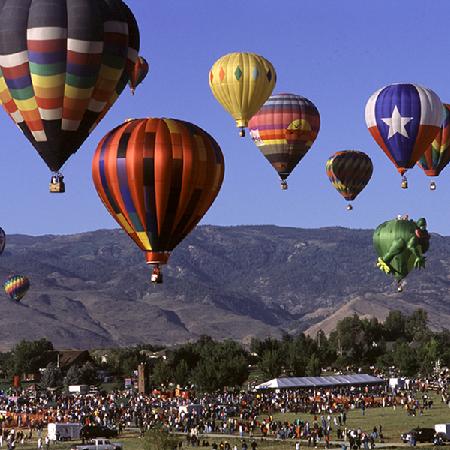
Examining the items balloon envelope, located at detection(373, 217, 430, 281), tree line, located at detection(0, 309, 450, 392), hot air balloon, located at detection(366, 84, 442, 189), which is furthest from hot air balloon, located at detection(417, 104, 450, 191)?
tree line, located at detection(0, 309, 450, 392)

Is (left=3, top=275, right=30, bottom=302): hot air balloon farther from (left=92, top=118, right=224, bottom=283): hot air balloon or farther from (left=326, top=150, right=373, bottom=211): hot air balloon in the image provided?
(left=92, top=118, right=224, bottom=283): hot air balloon

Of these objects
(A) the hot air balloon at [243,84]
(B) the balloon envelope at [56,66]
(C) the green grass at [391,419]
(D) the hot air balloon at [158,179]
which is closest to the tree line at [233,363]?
(C) the green grass at [391,419]

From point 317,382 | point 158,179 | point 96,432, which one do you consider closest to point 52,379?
point 317,382

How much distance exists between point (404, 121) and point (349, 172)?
21830mm

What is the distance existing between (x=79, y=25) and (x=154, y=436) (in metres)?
22.4

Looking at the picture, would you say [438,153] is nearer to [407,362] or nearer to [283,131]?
[283,131]

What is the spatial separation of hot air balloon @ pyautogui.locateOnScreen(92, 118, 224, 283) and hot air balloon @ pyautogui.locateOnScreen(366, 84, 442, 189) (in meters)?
25.1

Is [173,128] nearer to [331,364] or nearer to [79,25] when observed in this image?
[79,25]

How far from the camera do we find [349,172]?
105 meters

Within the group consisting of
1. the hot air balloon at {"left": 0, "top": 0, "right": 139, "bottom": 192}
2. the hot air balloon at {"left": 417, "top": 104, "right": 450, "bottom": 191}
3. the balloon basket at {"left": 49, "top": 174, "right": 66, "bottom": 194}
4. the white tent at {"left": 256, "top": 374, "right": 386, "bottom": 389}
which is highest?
the hot air balloon at {"left": 417, "top": 104, "right": 450, "bottom": 191}

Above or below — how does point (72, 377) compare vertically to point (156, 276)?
above

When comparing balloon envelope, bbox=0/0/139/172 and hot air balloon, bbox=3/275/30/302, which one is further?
hot air balloon, bbox=3/275/30/302

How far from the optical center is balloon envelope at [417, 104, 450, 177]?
301 ft

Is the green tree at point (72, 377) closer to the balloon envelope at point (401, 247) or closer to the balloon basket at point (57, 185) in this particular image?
the balloon envelope at point (401, 247)
